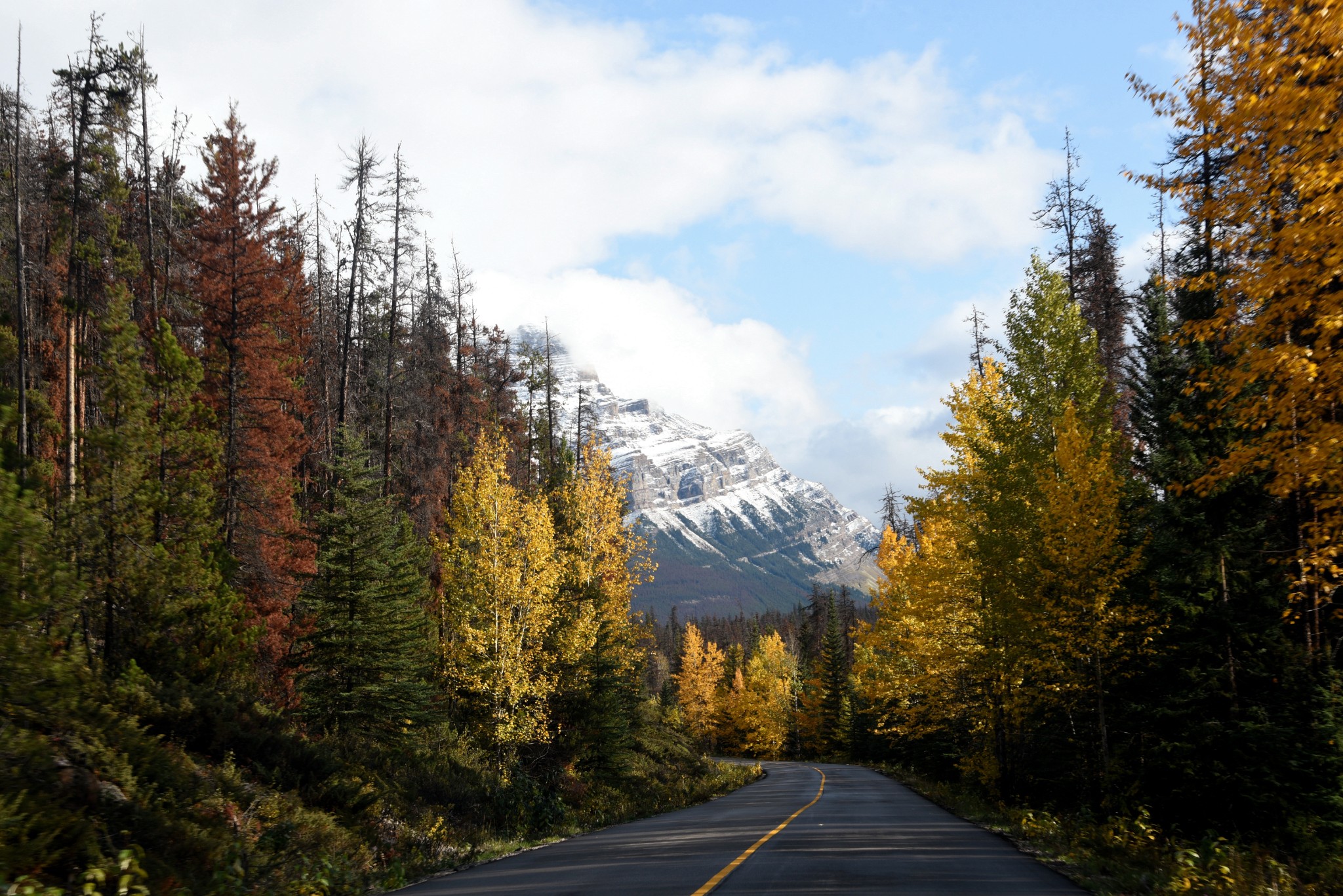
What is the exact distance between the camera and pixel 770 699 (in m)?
73.9

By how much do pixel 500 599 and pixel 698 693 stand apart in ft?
213

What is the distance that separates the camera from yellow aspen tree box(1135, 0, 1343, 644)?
750 centimetres

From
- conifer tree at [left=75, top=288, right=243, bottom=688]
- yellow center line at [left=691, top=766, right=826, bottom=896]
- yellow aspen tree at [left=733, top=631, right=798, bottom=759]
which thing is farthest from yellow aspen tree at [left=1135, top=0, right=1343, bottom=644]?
yellow aspen tree at [left=733, top=631, right=798, bottom=759]

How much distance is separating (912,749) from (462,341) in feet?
101

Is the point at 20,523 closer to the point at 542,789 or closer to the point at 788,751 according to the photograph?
the point at 542,789

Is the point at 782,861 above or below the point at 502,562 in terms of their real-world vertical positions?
below

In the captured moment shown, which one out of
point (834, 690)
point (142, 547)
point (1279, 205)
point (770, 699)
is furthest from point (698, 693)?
point (1279, 205)

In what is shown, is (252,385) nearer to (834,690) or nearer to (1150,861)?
(1150,861)

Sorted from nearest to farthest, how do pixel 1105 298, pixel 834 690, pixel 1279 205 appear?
pixel 1279 205
pixel 1105 298
pixel 834 690

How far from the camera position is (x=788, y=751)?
77.8 metres

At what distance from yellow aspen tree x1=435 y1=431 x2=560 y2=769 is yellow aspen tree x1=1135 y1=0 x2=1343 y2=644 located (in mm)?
17054

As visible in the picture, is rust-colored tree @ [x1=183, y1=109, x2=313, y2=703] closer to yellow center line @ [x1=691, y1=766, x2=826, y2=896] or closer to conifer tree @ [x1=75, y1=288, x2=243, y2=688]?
conifer tree @ [x1=75, y1=288, x2=243, y2=688]

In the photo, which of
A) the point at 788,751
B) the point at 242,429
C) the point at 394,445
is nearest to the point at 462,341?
the point at 394,445

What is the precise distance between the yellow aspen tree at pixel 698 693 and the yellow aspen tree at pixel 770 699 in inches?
176
